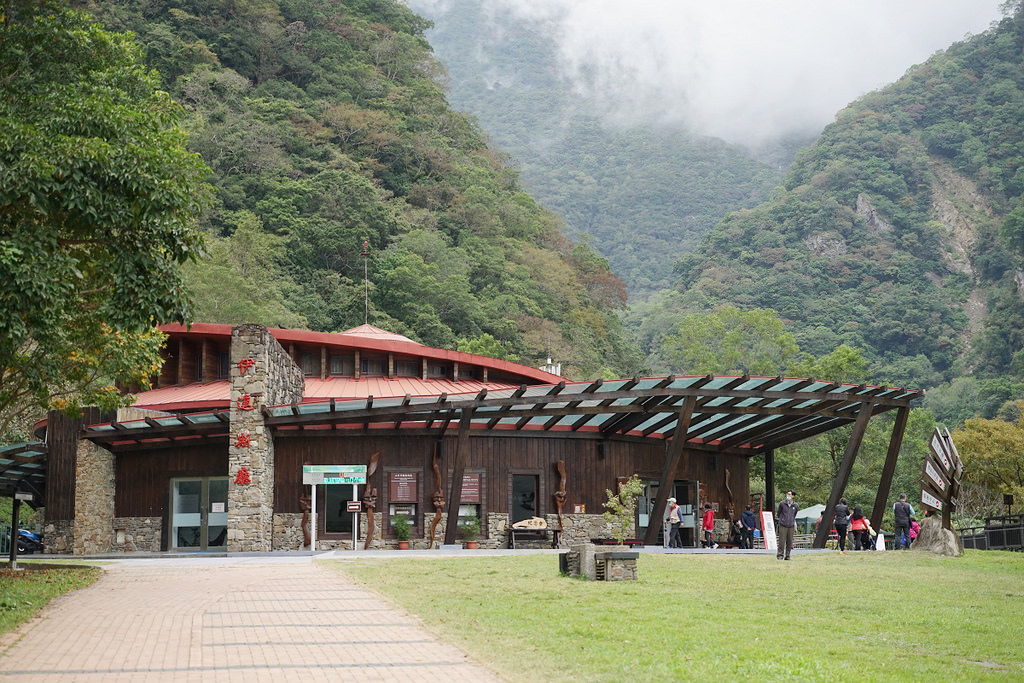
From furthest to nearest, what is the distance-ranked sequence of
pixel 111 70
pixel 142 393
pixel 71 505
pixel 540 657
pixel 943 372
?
pixel 943 372 → pixel 142 393 → pixel 71 505 → pixel 111 70 → pixel 540 657

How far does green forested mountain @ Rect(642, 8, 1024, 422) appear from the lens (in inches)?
3135

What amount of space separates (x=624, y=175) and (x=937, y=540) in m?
137

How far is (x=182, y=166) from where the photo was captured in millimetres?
12914

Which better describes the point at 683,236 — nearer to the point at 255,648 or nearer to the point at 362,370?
the point at 362,370

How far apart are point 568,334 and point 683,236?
72.4 metres

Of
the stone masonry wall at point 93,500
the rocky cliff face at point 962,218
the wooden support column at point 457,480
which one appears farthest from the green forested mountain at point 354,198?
the rocky cliff face at point 962,218

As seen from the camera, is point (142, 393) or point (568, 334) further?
point (568, 334)

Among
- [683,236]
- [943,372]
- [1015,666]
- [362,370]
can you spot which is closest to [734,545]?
[362,370]

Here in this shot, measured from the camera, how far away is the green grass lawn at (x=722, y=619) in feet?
25.9

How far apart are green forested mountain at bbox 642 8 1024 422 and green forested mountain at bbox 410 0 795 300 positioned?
25.6 metres

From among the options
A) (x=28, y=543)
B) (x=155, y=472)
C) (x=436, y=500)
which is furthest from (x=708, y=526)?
(x=28, y=543)

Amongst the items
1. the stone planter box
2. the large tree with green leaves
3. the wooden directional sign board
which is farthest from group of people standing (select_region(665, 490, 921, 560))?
the large tree with green leaves

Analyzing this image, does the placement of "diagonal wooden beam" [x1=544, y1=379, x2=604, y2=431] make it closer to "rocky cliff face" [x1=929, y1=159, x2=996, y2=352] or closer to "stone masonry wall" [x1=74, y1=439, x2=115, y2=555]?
"stone masonry wall" [x1=74, y1=439, x2=115, y2=555]

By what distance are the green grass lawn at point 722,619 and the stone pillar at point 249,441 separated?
18.3ft
